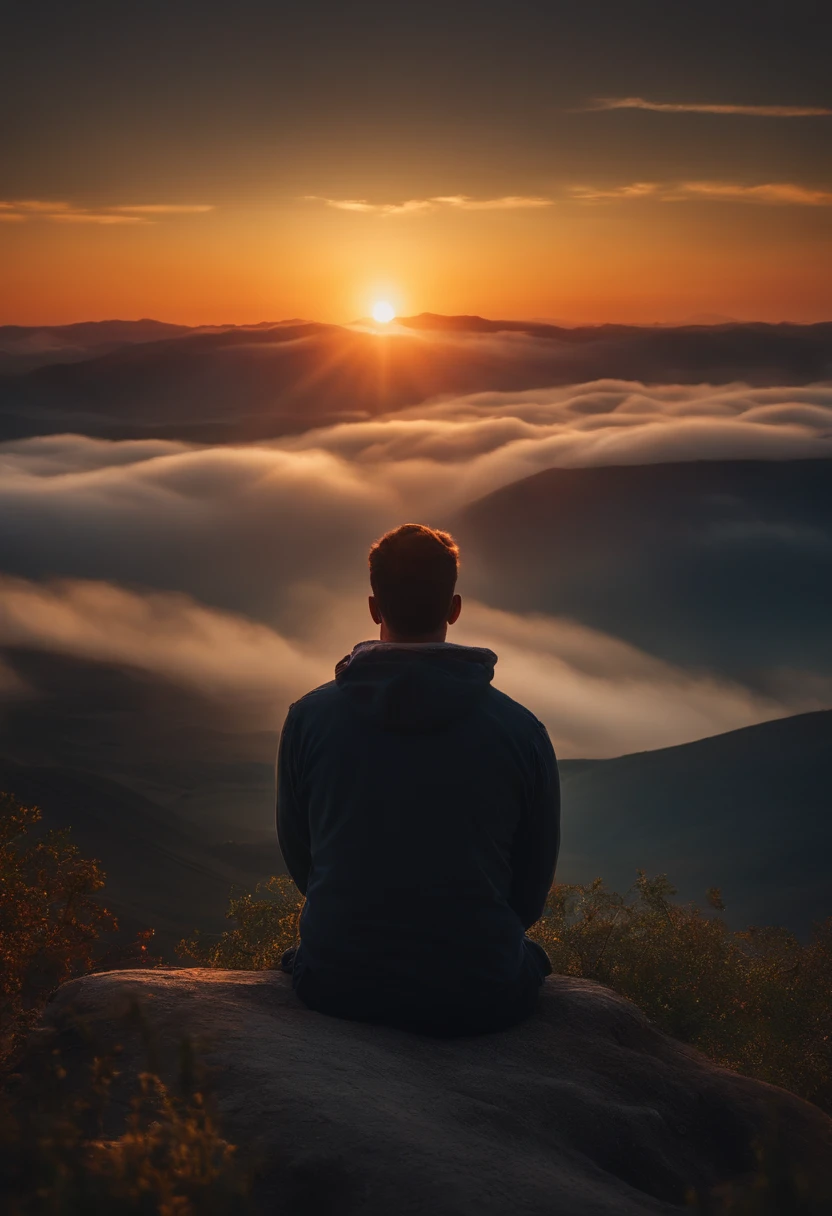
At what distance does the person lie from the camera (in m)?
4.13

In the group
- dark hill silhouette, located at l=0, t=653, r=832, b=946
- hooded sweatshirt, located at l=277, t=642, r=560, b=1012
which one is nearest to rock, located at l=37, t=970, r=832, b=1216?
hooded sweatshirt, located at l=277, t=642, r=560, b=1012

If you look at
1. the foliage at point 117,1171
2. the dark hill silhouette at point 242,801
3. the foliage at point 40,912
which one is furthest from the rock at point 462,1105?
the dark hill silhouette at point 242,801

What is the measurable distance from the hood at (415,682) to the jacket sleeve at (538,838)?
0.41m

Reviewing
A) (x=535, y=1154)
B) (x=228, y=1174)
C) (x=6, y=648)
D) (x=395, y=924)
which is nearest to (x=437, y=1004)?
(x=395, y=924)

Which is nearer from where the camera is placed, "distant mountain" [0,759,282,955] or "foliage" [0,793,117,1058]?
"foliage" [0,793,117,1058]

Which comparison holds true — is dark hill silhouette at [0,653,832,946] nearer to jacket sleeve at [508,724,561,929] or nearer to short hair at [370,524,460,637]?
jacket sleeve at [508,724,561,929]

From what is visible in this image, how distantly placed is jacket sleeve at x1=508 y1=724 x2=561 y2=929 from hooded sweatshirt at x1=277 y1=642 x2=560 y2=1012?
10 millimetres

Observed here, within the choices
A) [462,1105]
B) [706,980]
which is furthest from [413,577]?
[706,980]

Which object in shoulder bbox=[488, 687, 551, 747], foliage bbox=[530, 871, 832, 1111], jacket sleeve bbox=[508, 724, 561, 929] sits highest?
shoulder bbox=[488, 687, 551, 747]

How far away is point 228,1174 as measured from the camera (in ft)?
8.07

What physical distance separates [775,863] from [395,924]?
476ft

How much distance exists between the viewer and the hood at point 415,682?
13.6 ft

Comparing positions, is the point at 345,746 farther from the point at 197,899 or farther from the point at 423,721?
the point at 197,899

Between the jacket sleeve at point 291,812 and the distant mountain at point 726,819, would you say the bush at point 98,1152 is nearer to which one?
the jacket sleeve at point 291,812
